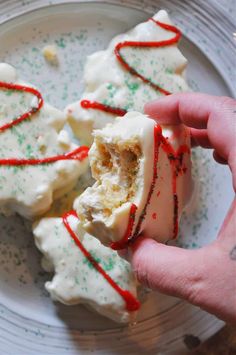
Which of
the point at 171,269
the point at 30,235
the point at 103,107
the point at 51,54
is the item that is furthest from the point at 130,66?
the point at 171,269

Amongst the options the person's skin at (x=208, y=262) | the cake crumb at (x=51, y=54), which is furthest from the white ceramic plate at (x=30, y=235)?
the person's skin at (x=208, y=262)

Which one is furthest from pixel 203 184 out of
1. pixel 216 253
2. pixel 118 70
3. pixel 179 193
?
pixel 216 253

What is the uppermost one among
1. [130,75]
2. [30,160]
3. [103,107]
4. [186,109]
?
[186,109]

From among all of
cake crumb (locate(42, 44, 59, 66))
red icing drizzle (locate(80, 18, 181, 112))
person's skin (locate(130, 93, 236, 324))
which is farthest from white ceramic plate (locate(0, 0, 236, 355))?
person's skin (locate(130, 93, 236, 324))

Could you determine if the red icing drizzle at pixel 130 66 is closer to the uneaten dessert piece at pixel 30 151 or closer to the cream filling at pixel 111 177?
the uneaten dessert piece at pixel 30 151

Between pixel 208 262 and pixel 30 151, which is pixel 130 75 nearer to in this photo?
pixel 30 151

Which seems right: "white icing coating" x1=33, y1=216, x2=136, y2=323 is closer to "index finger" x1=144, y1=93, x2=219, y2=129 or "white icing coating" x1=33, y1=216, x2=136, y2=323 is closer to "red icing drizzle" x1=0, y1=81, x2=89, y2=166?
"red icing drizzle" x1=0, y1=81, x2=89, y2=166
